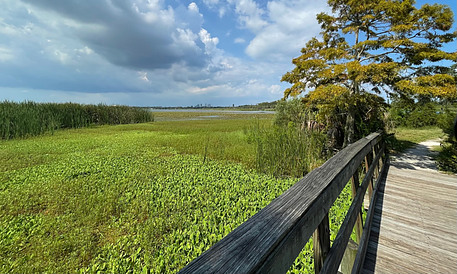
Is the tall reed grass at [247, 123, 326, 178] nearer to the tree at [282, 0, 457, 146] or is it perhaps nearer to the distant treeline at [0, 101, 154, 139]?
the tree at [282, 0, 457, 146]

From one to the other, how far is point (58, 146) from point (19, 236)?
8.02 m

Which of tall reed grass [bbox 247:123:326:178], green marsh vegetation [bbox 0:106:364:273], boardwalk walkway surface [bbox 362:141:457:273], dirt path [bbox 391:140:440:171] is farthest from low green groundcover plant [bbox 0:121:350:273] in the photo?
dirt path [bbox 391:140:440:171]

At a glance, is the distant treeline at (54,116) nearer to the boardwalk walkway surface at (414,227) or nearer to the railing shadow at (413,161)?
the boardwalk walkway surface at (414,227)

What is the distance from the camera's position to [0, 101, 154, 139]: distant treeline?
462 inches

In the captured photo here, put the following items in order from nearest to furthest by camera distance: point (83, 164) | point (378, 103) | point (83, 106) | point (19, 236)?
point (19, 236)
point (378, 103)
point (83, 164)
point (83, 106)

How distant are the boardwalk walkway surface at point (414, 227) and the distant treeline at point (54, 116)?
54.2 feet

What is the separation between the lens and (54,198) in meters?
4.01

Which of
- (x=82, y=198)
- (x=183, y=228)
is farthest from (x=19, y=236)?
(x=183, y=228)

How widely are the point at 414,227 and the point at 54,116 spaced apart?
2164cm

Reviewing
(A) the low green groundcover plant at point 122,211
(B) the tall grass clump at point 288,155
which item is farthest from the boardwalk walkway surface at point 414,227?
(B) the tall grass clump at point 288,155

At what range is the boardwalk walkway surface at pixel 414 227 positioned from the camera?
6.63 ft

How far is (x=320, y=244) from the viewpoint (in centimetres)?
112

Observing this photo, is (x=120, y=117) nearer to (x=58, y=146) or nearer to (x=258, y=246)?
(x=58, y=146)

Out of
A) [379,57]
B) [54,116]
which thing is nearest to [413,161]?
[379,57]
